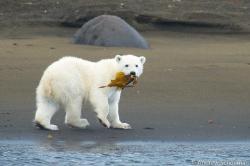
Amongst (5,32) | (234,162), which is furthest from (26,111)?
(5,32)

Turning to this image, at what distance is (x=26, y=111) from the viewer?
41.6 ft

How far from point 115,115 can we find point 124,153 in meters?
1.17

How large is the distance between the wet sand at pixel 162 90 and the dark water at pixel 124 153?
0.90 feet

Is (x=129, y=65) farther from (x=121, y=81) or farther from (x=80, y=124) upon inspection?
(x=80, y=124)

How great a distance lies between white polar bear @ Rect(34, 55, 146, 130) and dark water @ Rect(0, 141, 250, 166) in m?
0.59

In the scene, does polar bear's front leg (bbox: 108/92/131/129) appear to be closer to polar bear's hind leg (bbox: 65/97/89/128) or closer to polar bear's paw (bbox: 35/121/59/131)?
polar bear's hind leg (bbox: 65/97/89/128)

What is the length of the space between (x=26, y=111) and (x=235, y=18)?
32.9 feet

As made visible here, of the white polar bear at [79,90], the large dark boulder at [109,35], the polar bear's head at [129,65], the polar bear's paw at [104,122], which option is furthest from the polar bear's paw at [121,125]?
the large dark boulder at [109,35]

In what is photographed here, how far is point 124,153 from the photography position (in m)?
10.9

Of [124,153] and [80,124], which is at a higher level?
[80,124]

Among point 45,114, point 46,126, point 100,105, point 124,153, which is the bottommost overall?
point 124,153

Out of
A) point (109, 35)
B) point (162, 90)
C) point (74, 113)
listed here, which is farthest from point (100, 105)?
point (109, 35)

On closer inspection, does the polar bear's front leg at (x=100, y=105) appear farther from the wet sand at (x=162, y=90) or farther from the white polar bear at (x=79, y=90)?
the wet sand at (x=162, y=90)

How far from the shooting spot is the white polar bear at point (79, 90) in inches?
462
